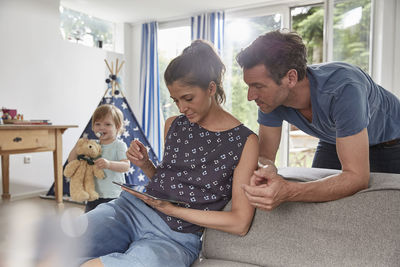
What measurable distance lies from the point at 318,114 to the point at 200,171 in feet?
1.65

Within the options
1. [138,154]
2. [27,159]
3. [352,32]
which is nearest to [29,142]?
[27,159]

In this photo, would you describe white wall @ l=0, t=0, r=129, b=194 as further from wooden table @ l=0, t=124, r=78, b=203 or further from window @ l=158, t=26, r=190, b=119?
window @ l=158, t=26, r=190, b=119

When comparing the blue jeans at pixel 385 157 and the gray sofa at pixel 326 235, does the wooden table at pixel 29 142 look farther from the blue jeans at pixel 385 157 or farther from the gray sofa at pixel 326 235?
the blue jeans at pixel 385 157

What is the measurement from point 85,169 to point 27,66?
7.03ft

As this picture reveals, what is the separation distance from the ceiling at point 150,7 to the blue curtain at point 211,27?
0.09 meters

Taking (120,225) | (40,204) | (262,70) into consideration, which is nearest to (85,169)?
(40,204)

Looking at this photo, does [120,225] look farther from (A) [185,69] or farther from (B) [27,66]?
(B) [27,66]

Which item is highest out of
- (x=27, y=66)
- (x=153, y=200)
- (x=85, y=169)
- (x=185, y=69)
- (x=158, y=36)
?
(x=158, y=36)

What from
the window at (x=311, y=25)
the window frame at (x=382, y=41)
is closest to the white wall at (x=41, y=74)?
the window at (x=311, y=25)

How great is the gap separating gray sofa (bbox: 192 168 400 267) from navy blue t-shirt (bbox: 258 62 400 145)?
231mm

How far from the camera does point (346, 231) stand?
1.05 m

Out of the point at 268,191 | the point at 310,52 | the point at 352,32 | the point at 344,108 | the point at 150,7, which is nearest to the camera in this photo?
the point at 268,191

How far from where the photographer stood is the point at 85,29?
527 cm

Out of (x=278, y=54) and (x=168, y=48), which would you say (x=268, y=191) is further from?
(x=168, y=48)
